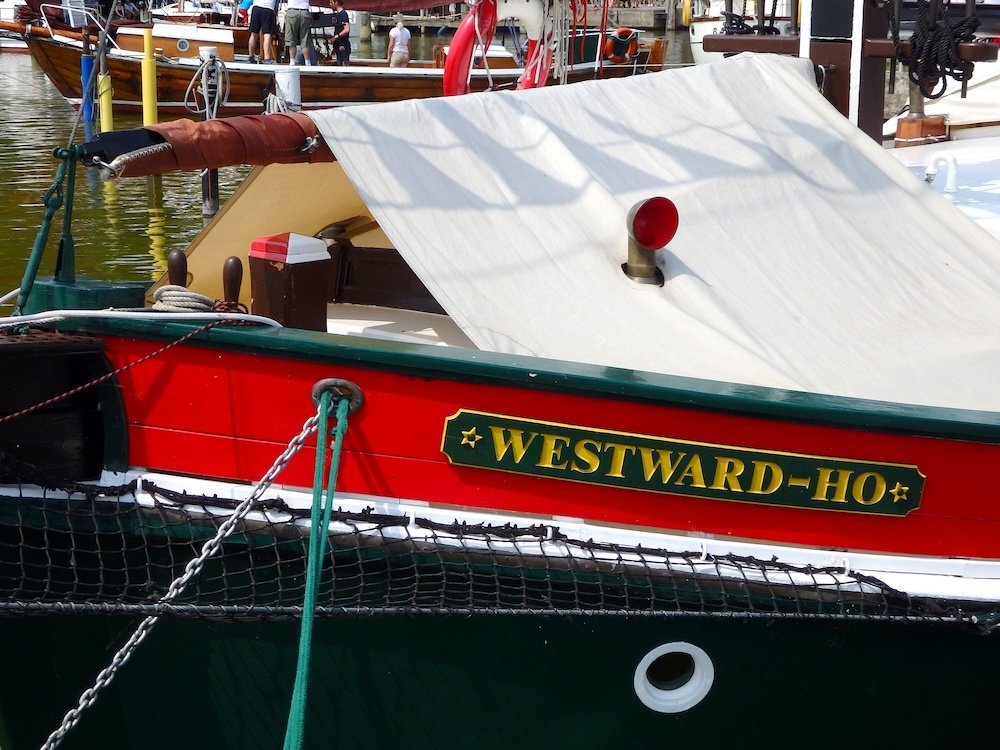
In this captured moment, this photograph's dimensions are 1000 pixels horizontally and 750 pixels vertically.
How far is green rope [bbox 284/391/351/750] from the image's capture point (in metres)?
2.76

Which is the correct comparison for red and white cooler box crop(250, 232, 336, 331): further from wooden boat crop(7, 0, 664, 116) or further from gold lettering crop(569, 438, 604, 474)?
wooden boat crop(7, 0, 664, 116)

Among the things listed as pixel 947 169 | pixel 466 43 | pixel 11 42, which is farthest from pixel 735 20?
pixel 11 42

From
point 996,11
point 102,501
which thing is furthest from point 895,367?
point 996,11

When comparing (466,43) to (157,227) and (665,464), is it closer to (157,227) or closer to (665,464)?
(665,464)

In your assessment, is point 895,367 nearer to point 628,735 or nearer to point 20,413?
point 628,735

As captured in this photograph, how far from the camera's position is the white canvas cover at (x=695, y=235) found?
330 cm

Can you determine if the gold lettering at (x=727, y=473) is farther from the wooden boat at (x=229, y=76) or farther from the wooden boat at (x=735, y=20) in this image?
the wooden boat at (x=229, y=76)

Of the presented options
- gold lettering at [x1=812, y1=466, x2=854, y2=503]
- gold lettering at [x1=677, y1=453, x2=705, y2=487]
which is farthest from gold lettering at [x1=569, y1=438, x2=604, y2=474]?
gold lettering at [x1=812, y1=466, x2=854, y2=503]

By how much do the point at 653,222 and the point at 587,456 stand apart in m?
0.83

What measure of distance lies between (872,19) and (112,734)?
427 cm

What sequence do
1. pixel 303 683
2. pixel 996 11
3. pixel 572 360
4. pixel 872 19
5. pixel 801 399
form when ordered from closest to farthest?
pixel 303 683, pixel 801 399, pixel 572 360, pixel 872 19, pixel 996 11

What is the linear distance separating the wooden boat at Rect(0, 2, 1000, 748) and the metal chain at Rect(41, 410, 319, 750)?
0.01 metres

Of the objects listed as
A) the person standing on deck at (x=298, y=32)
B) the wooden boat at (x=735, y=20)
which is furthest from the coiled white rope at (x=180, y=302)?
the person standing on deck at (x=298, y=32)

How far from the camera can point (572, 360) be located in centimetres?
318
